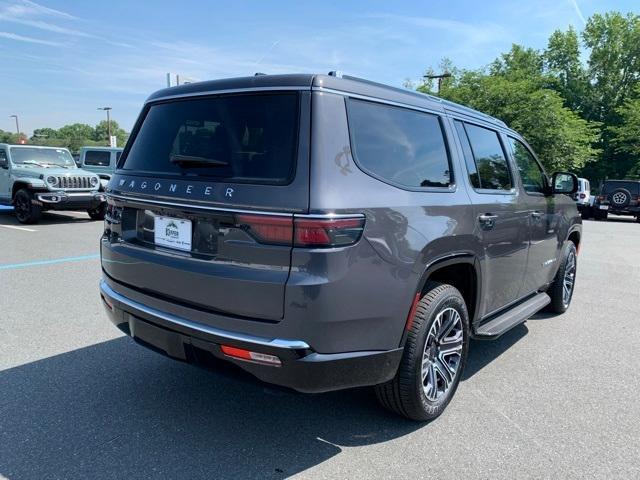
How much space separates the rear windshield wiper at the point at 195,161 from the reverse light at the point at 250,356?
36.2 inches

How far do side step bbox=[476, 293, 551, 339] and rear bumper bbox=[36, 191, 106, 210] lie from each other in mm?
10797

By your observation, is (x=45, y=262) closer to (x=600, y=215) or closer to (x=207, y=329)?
(x=207, y=329)

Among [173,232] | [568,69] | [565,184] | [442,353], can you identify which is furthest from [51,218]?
[568,69]

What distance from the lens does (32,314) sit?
A: 4.78 m

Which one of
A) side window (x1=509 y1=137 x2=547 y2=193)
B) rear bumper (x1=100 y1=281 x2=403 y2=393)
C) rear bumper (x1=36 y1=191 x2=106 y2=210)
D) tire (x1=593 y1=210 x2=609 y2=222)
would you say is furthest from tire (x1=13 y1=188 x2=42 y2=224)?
tire (x1=593 y1=210 x2=609 y2=222)

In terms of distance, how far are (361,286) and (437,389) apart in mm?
1120

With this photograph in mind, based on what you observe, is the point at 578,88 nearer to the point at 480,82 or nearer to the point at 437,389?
the point at 480,82

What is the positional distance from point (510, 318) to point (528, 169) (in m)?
1.46

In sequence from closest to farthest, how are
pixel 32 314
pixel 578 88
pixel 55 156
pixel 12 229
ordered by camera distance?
pixel 32 314 → pixel 12 229 → pixel 55 156 → pixel 578 88

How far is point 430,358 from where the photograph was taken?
2975mm

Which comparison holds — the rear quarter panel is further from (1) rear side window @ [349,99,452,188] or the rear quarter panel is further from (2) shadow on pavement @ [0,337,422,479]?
(2) shadow on pavement @ [0,337,422,479]

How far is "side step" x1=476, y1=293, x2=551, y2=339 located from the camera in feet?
11.2

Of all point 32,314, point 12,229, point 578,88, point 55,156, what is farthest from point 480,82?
point 32,314

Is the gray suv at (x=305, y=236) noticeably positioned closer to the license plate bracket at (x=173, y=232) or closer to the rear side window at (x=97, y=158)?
the license plate bracket at (x=173, y=232)
